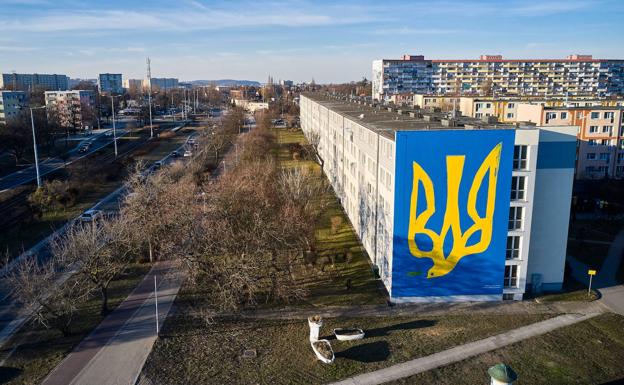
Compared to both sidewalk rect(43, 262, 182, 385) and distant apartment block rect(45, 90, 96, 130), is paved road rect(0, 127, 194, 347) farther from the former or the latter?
distant apartment block rect(45, 90, 96, 130)

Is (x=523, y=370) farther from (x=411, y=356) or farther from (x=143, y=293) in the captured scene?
(x=143, y=293)

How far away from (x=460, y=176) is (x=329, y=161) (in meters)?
28.2

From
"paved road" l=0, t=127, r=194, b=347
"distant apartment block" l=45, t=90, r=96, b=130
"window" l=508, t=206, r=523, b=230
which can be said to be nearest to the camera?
"paved road" l=0, t=127, r=194, b=347

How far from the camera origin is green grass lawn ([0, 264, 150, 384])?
57.6 ft

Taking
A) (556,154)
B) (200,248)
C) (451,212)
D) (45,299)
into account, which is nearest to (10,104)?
(45,299)

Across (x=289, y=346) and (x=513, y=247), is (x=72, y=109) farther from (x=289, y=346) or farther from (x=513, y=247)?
(x=513, y=247)

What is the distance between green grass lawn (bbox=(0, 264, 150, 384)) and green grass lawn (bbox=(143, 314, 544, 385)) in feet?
11.4

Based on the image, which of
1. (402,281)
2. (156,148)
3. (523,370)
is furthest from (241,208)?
(156,148)

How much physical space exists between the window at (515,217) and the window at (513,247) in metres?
0.53

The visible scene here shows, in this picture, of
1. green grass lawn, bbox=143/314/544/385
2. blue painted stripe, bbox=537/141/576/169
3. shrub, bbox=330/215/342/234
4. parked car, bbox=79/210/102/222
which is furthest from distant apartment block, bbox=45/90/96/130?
blue painted stripe, bbox=537/141/576/169

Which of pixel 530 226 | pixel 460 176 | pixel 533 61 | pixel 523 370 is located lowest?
pixel 523 370

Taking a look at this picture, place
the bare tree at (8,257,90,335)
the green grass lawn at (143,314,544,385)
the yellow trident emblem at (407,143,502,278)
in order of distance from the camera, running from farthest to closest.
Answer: the yellow trident emblem at (407,143,502,278), the bare tree at (8,257,90,335), the green grass lawn at (143,314,544,385)

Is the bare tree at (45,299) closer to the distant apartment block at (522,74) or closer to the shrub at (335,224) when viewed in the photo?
the shrub at (335,224)

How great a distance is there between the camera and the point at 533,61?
114 metres
